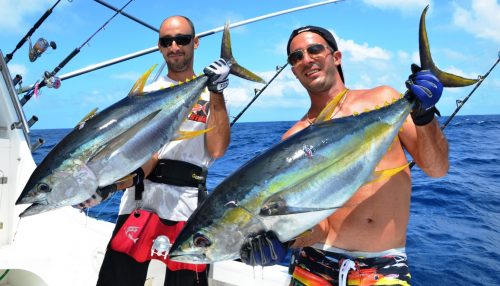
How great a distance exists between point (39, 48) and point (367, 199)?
175 inches

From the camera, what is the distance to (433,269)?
4641mm

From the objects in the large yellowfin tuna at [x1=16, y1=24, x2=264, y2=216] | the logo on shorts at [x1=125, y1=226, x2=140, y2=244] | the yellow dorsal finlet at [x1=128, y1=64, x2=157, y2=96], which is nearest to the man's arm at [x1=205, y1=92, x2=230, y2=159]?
the large yellowfin tuna at [x1=16, y1=24, x2=264, y2=216]

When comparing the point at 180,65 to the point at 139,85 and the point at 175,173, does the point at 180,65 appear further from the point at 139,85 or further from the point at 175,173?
the point at 175,173

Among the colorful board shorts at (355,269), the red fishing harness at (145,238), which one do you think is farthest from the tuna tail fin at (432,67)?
the red fishing harness at (145,238)

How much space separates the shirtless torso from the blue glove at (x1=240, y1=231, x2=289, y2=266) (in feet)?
1.49

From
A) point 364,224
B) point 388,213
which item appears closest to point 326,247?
point 364,224

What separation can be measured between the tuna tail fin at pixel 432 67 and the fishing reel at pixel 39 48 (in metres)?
4.35

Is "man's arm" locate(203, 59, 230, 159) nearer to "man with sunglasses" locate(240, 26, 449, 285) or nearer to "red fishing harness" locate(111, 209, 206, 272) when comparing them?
"man with sunglasses" locate(240, 26, 449, 285)

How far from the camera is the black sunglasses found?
252 centimetres

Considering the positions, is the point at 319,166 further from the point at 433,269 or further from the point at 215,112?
the point at 433,269

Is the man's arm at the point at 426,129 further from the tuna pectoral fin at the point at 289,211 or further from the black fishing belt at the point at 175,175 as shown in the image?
the black fishing belt at the point at 175,175

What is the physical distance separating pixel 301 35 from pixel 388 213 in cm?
107

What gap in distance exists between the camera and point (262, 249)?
152 centimetres

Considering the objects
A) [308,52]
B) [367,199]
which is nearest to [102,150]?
[308,52]
